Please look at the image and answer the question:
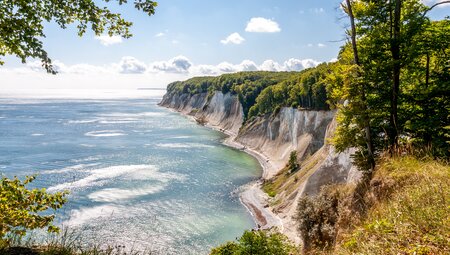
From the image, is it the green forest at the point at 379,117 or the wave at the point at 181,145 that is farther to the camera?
the wave at the point at 181,145

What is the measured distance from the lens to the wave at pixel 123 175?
202 ft

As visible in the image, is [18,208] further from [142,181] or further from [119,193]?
[142,181]

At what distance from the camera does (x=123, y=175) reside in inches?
2685

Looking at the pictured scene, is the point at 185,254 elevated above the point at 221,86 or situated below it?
below

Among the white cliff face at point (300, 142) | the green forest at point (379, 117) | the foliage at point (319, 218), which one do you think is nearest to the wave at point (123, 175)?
the white cliff face at point (300, 142)

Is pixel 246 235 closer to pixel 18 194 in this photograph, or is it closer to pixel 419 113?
pixel 18 194

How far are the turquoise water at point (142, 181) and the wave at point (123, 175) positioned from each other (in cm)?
17

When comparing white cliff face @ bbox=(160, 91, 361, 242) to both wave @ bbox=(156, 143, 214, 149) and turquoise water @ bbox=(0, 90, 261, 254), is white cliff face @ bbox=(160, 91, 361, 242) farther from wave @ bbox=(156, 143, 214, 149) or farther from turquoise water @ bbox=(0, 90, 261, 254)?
wave @ bbox=(156, 143, 214, 149)

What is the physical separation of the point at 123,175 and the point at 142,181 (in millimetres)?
6363

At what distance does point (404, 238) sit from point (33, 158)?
88870 millimetres

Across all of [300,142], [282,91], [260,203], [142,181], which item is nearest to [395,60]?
[260,203]

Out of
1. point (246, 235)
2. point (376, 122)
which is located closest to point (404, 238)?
point (246, 235)

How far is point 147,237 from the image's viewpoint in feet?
137

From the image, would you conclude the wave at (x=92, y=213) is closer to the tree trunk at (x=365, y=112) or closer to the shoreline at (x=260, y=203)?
the shoreline at (x=260, y=203)
